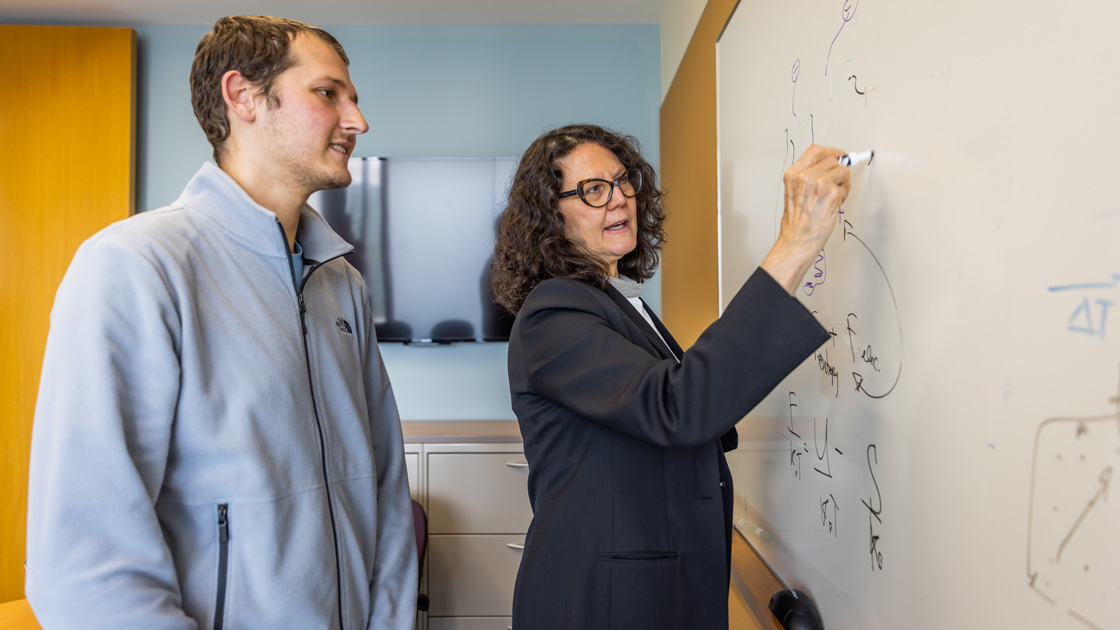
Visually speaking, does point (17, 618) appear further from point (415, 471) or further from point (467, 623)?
point (467, 623)

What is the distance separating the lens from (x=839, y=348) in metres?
1.01

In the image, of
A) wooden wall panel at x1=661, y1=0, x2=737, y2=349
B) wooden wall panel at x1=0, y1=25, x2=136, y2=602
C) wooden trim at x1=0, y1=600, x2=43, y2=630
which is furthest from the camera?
wooden wall panel at x1=0, y1=25, x2=136, y2=602

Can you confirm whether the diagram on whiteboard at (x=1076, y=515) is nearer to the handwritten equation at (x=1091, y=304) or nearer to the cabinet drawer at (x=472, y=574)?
the handwritten equation at (x=1091, y=304)

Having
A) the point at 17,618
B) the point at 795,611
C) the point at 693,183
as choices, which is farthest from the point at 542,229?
the point at 17,618

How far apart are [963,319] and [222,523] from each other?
2.90 ft

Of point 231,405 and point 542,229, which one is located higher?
point 542,229

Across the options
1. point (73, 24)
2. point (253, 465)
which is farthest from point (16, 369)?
point (253, 465)

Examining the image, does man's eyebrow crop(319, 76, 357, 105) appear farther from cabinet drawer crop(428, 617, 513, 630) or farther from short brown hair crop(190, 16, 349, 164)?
cabinet drawer crop(428, 617, 513, 630)

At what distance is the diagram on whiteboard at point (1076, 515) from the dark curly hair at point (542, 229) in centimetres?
67

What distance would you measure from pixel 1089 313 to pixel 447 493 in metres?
2.42

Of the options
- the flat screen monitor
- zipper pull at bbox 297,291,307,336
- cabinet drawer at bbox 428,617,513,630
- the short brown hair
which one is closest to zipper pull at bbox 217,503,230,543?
zipper pull at bbox 297,291,307,336

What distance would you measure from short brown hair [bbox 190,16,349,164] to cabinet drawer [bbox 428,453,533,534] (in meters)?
1.86

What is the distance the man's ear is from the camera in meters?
0.99

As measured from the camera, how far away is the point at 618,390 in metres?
0.87
